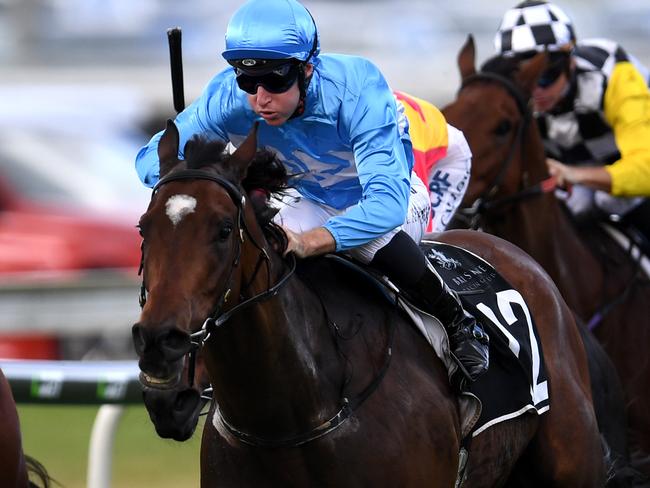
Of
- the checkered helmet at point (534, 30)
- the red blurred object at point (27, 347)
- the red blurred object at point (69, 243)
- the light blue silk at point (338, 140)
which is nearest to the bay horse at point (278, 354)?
the light blue silk at point (338, 140)

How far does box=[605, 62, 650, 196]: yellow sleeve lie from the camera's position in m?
7.10

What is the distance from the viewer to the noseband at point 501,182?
699 centimetres

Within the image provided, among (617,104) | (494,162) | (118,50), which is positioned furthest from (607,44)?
(118,50)

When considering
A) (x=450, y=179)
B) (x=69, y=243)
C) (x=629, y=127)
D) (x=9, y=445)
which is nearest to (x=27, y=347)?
(x=69, y=243)

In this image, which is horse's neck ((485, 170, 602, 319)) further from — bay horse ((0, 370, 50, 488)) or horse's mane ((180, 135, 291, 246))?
bay horse ((0, 370, 50, 488))

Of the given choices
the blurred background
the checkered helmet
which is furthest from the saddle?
the checkered helmet

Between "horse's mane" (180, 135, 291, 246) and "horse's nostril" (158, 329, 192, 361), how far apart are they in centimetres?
52

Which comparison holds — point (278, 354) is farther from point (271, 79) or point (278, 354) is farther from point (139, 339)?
point (271, 79)

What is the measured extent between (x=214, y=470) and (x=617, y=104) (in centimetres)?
366

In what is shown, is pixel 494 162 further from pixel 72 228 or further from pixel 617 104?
pixel 72 228

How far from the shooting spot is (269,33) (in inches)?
169

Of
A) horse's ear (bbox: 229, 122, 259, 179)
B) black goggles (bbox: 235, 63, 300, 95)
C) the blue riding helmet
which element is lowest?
horse's ear (bbox: 229, 122, 259, 179)

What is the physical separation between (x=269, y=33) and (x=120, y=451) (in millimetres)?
4871

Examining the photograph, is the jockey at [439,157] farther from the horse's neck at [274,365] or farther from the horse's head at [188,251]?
the horse's head at [188,251]
